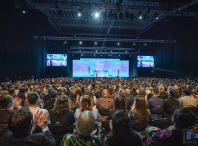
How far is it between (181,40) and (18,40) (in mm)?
20126

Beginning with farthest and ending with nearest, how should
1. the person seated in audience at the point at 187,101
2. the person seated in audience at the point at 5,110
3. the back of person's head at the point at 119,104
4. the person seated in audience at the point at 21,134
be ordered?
the person seated in audience at the point at 187,101
the back of person's head at the point at 119,104
the person seated in audience at the point at 5,110
the person seated in audience at the point at 21,134

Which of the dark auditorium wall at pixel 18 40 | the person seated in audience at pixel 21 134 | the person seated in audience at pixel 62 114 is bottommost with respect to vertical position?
the person seated in audience at pixel 62 114

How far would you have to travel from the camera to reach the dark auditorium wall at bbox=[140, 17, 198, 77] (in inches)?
698

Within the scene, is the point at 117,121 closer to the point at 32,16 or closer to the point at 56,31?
the point at 32,16

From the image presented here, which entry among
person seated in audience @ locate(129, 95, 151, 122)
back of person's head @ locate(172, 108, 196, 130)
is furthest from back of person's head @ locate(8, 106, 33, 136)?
person seated in audience @ locate(129, 95, 151, 122)

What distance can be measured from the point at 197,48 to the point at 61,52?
20.1 m

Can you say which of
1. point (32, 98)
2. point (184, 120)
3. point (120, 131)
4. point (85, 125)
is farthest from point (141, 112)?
point (32, 98)

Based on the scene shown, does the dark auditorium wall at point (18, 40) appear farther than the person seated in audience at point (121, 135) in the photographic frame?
Yes

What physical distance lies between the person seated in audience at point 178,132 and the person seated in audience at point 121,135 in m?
0.24

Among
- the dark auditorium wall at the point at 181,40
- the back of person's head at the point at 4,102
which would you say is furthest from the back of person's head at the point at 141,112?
the dark auditorium wall at the point at 181,40

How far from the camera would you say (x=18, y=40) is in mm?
13672

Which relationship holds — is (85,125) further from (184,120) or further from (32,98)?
(32,98)

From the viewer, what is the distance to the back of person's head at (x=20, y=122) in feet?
4.42

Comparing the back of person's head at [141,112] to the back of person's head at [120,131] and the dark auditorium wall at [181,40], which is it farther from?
the dark auditorium wall at [181,40]
